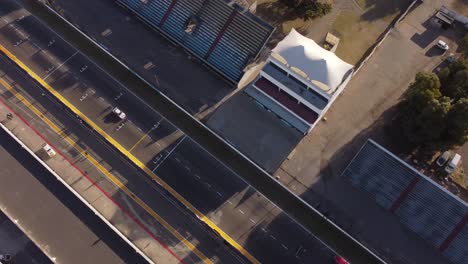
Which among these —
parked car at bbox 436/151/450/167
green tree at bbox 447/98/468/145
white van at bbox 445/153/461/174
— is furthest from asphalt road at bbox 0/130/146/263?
white van at bbox 445/153/461/174

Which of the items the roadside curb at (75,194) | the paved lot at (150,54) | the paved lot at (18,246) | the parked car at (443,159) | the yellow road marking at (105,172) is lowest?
the paved lot at (18,246)

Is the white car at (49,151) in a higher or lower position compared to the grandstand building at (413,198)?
lower

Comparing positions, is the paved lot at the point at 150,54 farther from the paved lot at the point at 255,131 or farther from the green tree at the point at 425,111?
the green tree at the point at 425,111

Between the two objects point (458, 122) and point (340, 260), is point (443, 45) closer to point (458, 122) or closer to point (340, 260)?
point (458, 122)

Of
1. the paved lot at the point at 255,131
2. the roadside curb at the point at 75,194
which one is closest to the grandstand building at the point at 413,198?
the paved lot at the point at 255,131

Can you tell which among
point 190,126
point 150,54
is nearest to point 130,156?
point 190,126

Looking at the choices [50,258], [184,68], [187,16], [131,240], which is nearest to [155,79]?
[184,68]

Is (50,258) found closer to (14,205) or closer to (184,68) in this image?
(14,205)
